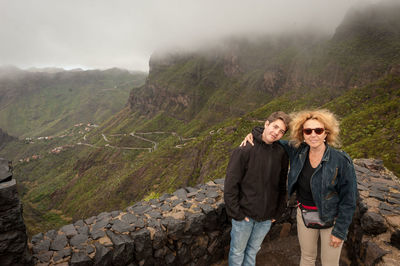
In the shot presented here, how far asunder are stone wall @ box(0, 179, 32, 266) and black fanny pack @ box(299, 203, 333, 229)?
4.65m

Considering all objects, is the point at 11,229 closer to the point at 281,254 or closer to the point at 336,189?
the point at 336,189

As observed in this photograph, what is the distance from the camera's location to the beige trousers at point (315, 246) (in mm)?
3250

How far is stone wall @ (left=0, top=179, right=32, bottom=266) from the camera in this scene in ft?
Answer: 9.64

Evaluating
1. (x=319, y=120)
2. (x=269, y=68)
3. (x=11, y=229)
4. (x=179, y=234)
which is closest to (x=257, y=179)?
(x=319, y=120)

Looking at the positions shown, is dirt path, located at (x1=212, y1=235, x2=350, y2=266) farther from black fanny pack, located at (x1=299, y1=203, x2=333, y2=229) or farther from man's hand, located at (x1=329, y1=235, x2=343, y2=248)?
black fanny pack, located at (x1=299, y1=203, x2=333, y2=229)

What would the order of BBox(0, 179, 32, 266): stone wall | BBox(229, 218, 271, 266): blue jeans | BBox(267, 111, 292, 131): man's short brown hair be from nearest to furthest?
BBox(0, 179, 32, 266): stone wall
BBox(267, 111, 292, 131): man's short brown hair
BBox(229, 218, 271, 266): blue jeans

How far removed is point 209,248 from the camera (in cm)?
503

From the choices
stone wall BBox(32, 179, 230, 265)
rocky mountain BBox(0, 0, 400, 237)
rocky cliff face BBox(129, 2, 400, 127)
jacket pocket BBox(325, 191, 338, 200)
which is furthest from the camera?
rocky cliff face BBox(129, 2, 400, 127)

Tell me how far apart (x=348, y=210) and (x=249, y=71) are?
11322cm

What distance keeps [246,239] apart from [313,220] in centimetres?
124

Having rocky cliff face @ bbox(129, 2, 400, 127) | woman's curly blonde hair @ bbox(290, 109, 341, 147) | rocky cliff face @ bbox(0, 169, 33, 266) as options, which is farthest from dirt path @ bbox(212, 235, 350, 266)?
rocky cliff face @ bbox(129, 2, 400, 127)

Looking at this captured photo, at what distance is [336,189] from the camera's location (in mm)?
3090

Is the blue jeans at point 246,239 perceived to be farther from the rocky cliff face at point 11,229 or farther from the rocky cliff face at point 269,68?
the rocky cliff face at point 269,68

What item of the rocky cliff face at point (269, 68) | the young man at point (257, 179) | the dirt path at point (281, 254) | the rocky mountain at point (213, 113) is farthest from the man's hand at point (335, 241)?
the rocky cliff face at point (269, 68)
